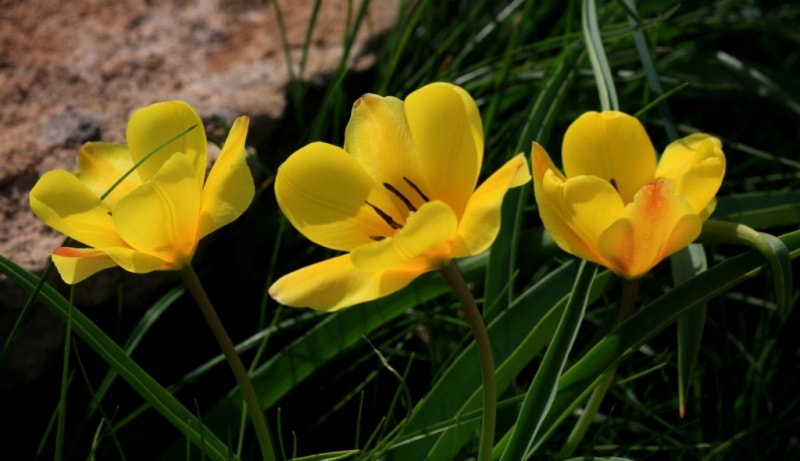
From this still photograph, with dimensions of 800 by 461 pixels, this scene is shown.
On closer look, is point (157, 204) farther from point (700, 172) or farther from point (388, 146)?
point (700, 172)

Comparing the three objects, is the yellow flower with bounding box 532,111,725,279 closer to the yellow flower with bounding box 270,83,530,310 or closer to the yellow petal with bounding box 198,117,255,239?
the yellow flower with bounding box 270,83,530,310

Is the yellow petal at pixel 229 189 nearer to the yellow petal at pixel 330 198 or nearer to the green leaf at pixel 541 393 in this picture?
the yellow petal at pixel 330 198

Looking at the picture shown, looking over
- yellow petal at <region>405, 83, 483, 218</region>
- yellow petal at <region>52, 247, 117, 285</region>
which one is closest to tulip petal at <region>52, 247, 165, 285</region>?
yellow petal at <region>52, 247, 117, 285</region>

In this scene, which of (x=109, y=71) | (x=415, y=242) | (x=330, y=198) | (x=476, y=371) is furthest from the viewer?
(x=109, y=71)

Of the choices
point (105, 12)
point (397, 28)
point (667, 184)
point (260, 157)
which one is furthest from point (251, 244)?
point (667, 184)

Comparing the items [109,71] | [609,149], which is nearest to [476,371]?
[609,149]

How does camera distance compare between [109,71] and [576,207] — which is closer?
[576,207]
